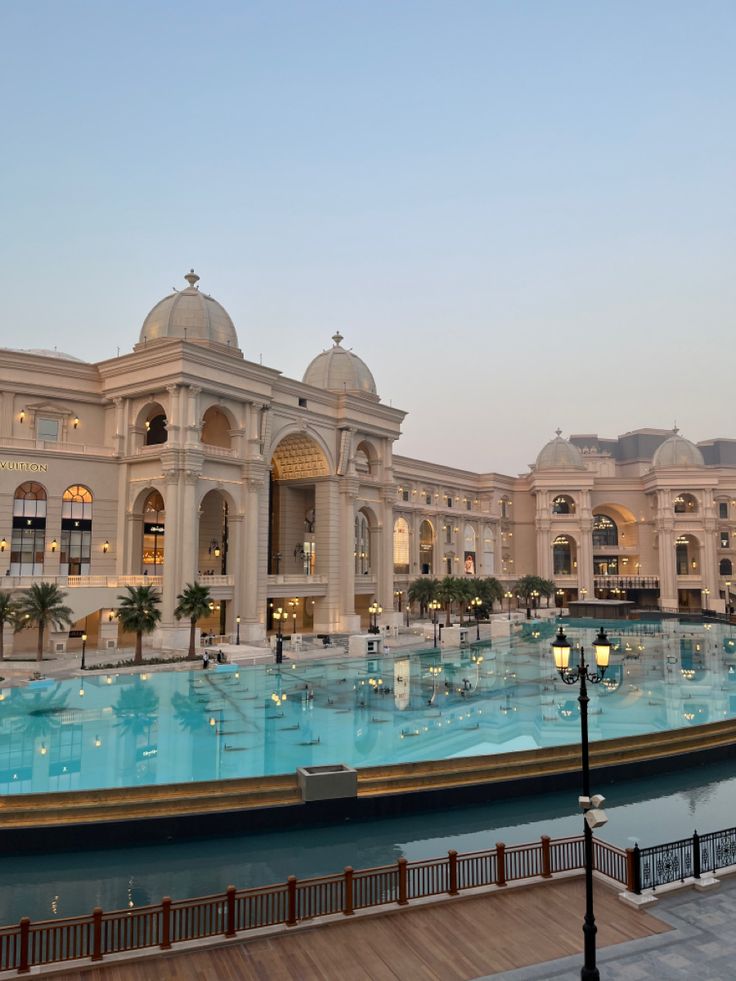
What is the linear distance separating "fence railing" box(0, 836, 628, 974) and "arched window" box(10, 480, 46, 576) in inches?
1566

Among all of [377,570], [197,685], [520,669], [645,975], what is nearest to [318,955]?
[645,975]

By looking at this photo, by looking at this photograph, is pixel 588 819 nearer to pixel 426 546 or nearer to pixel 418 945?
pixel 418 945

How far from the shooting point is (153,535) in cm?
5581

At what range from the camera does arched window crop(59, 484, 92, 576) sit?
50.3 metres

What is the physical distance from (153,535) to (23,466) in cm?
1134

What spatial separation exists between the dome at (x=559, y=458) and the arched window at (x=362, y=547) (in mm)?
36667

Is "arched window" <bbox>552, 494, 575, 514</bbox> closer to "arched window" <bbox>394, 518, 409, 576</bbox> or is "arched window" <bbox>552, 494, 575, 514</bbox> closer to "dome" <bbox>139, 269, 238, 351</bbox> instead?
"arched window" <bbox>394, 518, 409, 576</bbox>

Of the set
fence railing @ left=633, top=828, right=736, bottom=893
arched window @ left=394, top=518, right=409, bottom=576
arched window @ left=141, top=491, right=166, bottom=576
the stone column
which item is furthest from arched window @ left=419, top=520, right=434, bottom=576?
fence railing @ left=633, top=828, right=736, bottom=893

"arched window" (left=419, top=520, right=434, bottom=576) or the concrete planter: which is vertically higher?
"arched window" (left=419, top=520, right=434, bottom=576)

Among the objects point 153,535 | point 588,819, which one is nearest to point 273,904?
point 588,819

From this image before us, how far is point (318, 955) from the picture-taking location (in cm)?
1114

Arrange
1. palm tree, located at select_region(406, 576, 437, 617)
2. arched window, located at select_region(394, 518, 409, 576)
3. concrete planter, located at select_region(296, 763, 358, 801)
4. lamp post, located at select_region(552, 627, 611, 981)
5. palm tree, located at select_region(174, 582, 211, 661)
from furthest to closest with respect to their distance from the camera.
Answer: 1. arched window, located at select_region(394, 518, 409, 576)
2. palm tree, located at select_region(406, 576, 437, 617)
3. palm tree, located at select_region(174, 582, 211, 661)
4. concrete planter, located at select_region(296, 763, 358, 801)
5. lamp post, located at select_region(552, 627, 611, 981)

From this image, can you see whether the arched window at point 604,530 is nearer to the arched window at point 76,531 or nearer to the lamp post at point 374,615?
the lamp post at point 374,615

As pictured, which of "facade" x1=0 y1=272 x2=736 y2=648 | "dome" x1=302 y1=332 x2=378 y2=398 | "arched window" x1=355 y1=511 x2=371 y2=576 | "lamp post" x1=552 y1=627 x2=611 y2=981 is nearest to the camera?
"lamp post" x1=552 y1=627 x2=611 y2=981
